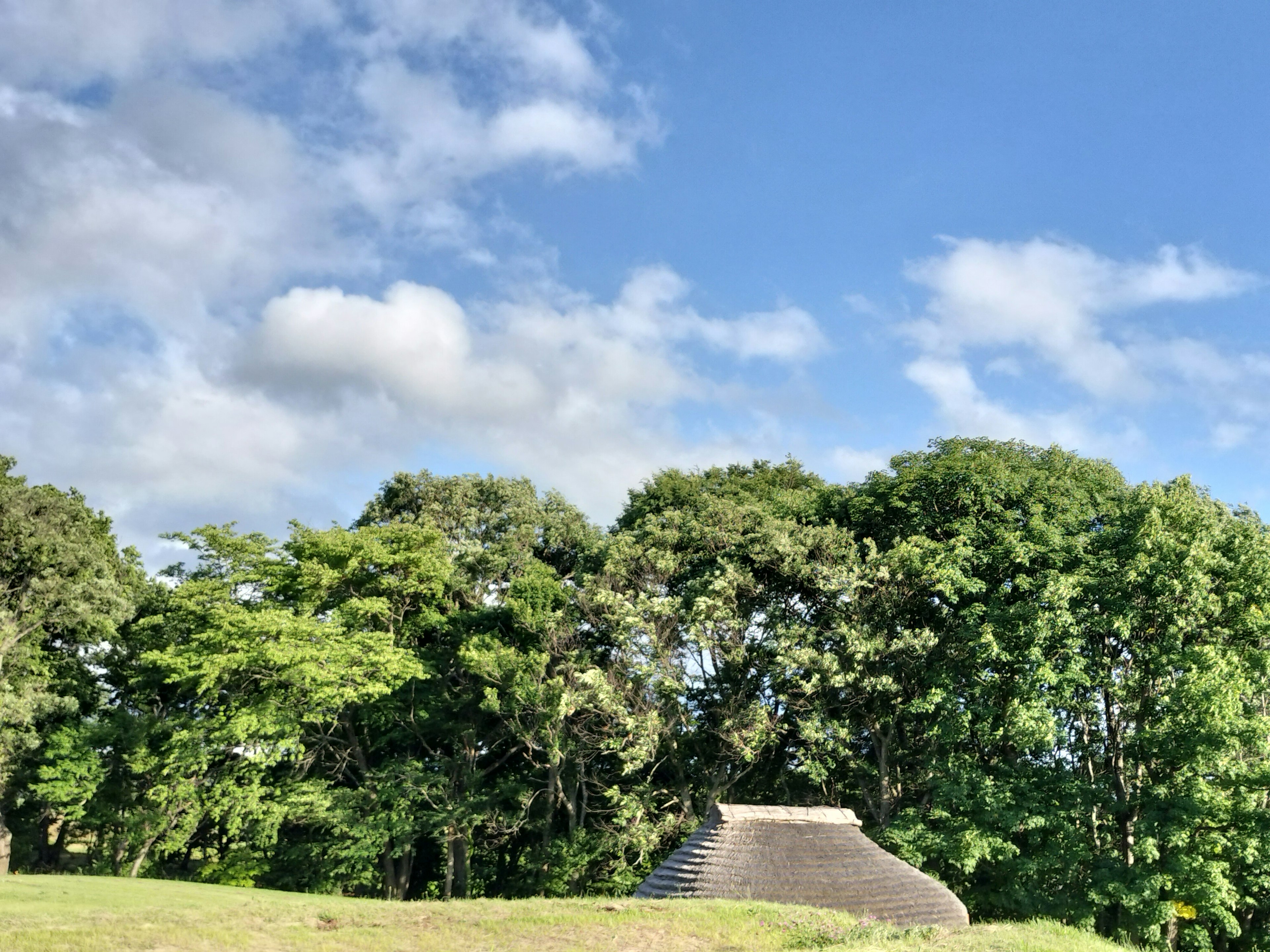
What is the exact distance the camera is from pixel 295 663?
28.1m

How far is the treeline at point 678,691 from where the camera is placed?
76.5 ft

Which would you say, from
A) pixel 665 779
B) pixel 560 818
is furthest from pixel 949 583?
pixel 560 818

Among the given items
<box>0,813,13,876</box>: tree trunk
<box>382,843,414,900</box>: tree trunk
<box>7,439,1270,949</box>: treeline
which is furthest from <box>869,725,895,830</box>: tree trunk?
<box>0,813,13,876</box>: tree trunk

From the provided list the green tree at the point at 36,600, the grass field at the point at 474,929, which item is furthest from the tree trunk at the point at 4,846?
the grass field at the point at 474,929

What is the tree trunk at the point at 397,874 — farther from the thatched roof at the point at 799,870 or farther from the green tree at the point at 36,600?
the thatched roof at the point at 799,870

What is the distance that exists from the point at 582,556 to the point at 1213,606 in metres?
17.9

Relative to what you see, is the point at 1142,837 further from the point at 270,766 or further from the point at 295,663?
the point at 270,766

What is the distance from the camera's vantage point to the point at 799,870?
55.4 ft

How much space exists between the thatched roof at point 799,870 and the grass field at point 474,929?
2761 mm

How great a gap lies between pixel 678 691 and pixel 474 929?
1495cm

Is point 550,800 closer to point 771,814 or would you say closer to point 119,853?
point 771,814

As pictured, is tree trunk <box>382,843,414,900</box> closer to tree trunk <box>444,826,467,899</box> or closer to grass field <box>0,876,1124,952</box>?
tree trunk <box>444,826,467,899</box>

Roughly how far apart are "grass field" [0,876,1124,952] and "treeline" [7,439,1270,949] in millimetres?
10269

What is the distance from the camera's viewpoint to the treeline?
23312 mm
